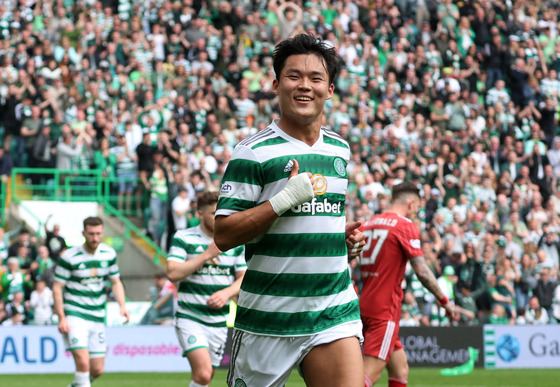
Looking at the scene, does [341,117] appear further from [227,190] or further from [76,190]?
[227,190]

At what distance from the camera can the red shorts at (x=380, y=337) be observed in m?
9.55

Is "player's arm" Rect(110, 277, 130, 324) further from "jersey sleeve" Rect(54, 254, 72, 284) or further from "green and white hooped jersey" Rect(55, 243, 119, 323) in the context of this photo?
"jersey sleeve" Rect(54, 254, 72, 284)

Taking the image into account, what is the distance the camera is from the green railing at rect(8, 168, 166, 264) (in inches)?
845

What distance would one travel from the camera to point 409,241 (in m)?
9.78

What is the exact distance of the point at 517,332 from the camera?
787 inches

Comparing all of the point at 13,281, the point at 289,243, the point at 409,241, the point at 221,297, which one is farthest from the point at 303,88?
the point at 13,281

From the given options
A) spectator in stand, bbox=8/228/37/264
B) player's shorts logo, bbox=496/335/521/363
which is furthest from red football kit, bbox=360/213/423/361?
spectator in stand, bbox=8/228/37/264

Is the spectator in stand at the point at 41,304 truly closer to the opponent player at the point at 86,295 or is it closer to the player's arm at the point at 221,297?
the opponent player at the point at 86,295

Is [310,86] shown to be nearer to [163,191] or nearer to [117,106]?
[163,191]

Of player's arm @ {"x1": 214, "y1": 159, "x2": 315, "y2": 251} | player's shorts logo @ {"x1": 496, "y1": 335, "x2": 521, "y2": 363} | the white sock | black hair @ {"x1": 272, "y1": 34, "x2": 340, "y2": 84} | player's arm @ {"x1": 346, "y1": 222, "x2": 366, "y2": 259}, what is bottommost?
player's shorts logo @ {"x1": 496, "y1": 335, "x2": 521, "y2": 363}

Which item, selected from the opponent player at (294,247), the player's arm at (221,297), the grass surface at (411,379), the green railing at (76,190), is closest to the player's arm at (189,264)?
Answer: the player's arm at (221,297)

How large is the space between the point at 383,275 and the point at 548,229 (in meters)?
13.4

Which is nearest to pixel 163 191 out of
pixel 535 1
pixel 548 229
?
pixel 548 229

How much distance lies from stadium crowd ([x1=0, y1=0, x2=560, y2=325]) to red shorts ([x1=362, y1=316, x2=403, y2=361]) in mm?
9516
